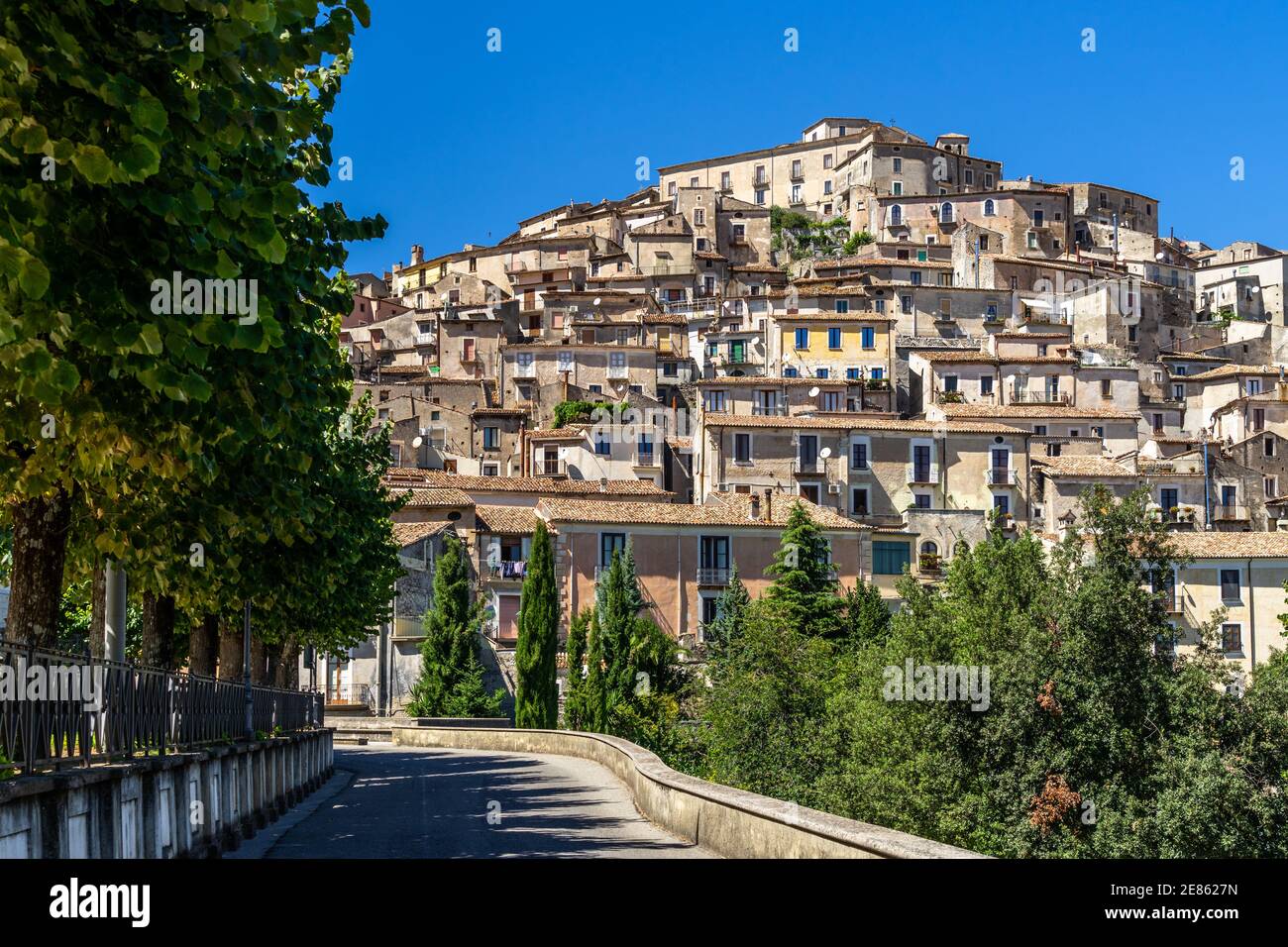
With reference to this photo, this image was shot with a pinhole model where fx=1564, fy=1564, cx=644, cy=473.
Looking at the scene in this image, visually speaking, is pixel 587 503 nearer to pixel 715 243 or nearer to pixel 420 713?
pixel 420 713

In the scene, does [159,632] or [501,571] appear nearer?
[159,632]

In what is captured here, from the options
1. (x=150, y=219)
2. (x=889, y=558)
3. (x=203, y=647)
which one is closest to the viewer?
(x=150, y=219)

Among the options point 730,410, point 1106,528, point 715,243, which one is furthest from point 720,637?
point 715,243

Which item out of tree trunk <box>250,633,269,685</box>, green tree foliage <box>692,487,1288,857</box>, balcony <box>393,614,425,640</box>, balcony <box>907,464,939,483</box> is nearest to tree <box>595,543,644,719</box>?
green tree foliage <box>692,487,1288,857</box>

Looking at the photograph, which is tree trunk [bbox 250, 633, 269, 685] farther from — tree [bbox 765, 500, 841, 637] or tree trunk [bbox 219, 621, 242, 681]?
tree [bbox 765, 500, 841, 637]

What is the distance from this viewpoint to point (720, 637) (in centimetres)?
6131

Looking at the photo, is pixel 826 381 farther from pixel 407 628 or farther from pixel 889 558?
pixel 407 628

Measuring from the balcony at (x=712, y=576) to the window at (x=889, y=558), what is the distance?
833 centimetres

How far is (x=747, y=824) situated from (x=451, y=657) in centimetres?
5119

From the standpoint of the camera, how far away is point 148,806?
1412cm

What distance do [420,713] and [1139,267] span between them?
306 feet

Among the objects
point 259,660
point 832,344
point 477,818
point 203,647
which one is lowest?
point 477,818

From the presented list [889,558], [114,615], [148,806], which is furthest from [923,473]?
[148,806]

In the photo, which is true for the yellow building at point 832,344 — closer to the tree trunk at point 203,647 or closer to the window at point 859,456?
the window at point 859,456
